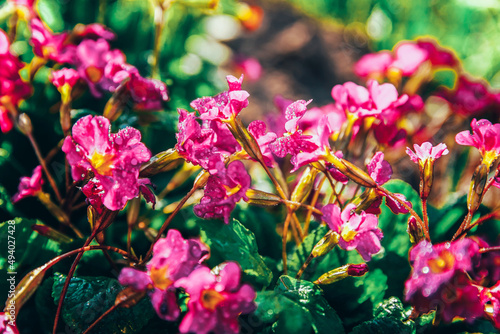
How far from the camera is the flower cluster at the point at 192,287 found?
50 centimetres

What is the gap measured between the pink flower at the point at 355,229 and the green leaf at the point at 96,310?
0.95ft

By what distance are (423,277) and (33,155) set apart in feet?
2.74

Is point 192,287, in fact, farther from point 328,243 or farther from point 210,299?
point 328,243

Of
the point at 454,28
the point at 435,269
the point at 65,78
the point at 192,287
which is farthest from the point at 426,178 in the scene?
the point at 454,28

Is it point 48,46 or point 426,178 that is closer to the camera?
point 426,178

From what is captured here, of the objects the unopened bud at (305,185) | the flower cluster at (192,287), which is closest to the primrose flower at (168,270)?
the flower cluster at (192,287)

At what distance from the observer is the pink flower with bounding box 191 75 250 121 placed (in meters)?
0.59

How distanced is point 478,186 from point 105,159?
51 centimetres

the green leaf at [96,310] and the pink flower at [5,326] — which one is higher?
the pink flower at [5,326]

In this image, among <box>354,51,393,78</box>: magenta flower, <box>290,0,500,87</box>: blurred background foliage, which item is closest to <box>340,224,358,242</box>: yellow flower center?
<box>354,51,393,78</box>: magenta flower

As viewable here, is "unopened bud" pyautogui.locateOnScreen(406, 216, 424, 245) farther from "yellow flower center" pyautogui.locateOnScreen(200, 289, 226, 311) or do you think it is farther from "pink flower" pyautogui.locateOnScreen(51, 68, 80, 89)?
"pink flower" pyautogui.locateOnScreen(51, 68, 80, 89)

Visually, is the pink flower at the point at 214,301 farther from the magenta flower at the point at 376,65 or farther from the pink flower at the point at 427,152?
the magenta flower at the point at 376,65

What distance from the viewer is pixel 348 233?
588 mm

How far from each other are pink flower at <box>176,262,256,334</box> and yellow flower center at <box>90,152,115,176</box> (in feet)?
0.57
